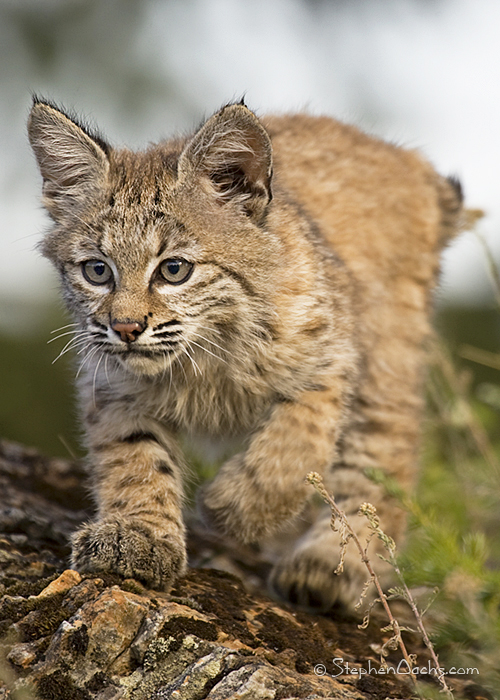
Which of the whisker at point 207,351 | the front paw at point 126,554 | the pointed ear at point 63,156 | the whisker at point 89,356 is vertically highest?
the pointed ear at point 63,156

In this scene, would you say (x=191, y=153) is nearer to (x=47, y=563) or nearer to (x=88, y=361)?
(x=88, y=361)

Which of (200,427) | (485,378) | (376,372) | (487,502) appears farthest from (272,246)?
(485,378)

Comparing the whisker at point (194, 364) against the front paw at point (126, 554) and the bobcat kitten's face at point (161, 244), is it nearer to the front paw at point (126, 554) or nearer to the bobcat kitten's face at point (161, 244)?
the bobcat kitten's face at point (161, 244)

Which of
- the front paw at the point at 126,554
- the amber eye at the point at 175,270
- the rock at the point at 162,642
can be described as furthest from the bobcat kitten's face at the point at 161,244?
the rock at the point at 162,642

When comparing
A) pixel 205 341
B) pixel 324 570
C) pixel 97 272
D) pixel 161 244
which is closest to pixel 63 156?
pixel 97 272

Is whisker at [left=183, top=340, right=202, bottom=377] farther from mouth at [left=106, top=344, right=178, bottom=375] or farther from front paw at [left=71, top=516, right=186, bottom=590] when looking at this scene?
front paw at [left=71, top=516, right=186, bottom=590]

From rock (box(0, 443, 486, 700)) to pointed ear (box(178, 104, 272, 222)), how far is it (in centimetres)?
166

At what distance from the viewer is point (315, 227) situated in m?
4.38

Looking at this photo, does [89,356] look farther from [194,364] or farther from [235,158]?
[235,158]

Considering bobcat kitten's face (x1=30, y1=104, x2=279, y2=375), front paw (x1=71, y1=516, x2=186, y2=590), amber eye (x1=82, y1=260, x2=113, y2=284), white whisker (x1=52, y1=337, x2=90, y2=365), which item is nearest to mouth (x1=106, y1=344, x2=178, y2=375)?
bobcat kitten's face (x1=30, y1=104, x2=279, y2=375)

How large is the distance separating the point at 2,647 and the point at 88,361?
1617mm

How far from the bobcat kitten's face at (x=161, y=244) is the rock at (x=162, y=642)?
0.95m

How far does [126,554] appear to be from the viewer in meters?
2.99

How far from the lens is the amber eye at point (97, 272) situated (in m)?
3.58
